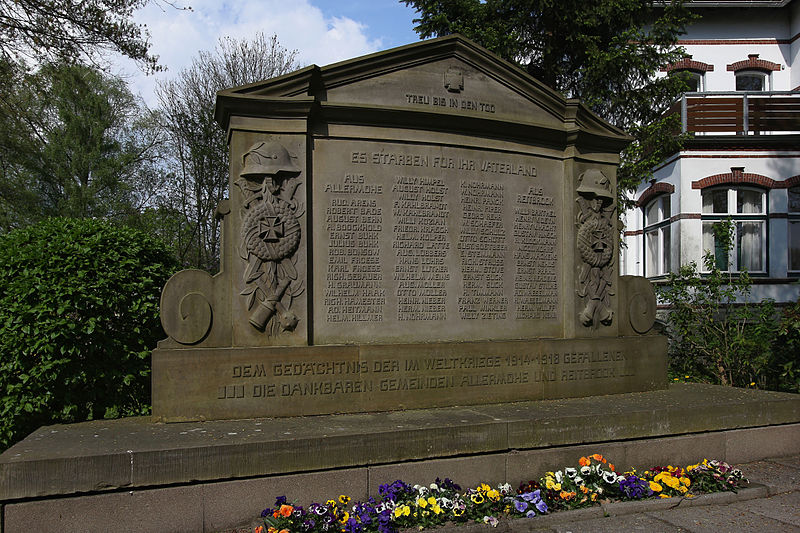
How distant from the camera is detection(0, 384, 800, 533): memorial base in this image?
419 centimetres

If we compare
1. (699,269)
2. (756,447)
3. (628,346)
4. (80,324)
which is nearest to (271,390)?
(80,324)

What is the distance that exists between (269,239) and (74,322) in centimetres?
209

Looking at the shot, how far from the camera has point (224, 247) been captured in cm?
574

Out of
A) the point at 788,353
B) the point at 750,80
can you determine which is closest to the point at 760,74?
the point at 750,80

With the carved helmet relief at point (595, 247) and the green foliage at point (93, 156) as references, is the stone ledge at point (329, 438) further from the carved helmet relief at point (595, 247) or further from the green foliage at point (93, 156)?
the green foliage at point (93, 156)

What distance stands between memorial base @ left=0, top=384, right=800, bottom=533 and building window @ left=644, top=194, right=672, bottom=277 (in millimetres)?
12506

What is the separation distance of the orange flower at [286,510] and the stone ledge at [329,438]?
0.35 m

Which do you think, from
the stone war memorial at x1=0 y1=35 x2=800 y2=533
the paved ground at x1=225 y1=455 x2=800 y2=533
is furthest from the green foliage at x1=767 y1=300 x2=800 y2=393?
the paved ground at x1=225 y1=455 x2=800 y2=533

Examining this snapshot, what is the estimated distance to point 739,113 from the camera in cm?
1694

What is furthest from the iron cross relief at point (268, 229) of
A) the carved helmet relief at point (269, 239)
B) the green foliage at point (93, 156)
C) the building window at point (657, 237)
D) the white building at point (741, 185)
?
the green foliage at point (93, 156)

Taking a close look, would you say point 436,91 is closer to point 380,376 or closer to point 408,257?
point 408,257

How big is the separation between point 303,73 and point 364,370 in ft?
9.94

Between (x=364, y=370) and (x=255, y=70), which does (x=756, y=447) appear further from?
(x=255, y=70)

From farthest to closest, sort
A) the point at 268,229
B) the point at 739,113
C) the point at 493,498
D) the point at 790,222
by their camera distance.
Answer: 1. the point at 790,222
2. the point at 739,113
3. the point at 268,229
4. the point at 493,498
